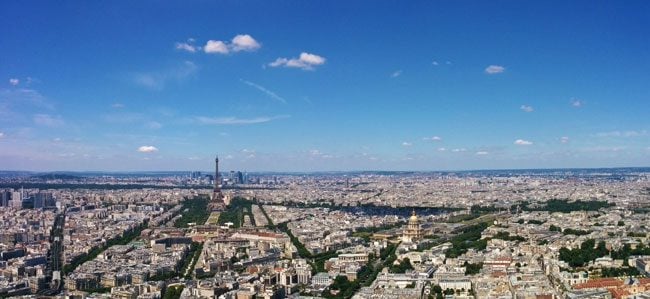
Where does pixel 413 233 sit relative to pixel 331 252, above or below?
above

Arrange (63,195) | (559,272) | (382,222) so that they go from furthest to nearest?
(63,195) < (382,222) < (559,272)

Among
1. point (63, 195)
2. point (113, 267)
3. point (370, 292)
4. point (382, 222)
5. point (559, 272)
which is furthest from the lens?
point (63, 195)

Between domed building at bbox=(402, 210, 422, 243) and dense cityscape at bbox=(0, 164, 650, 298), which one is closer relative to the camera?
dense cityscape at bbox=(0, 164, 650, 298)

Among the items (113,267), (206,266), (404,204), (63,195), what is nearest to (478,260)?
(206,266)

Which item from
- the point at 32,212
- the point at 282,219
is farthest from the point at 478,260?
the point at 32,212

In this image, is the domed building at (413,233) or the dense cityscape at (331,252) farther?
the domed building at (413,233)

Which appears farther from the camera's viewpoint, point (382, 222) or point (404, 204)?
point (404, 204)

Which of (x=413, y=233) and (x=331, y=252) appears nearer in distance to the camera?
(x=331, y=252)

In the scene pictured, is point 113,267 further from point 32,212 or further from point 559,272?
point 32,212

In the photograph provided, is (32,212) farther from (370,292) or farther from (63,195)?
(370,292)
